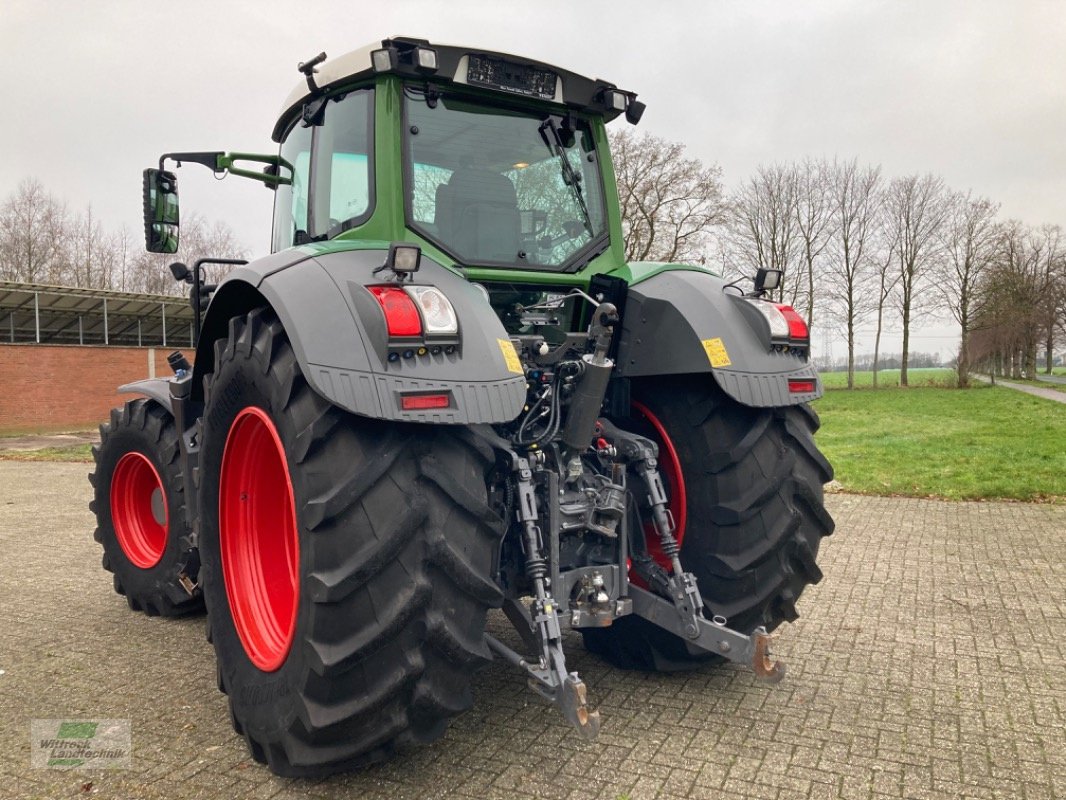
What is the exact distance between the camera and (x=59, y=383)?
25734mm

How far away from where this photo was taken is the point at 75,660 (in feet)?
13.5

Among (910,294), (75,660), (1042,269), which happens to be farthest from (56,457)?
(1042,269)

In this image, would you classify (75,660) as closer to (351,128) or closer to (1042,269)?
(351,128)

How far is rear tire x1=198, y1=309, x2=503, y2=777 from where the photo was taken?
2.46 metres

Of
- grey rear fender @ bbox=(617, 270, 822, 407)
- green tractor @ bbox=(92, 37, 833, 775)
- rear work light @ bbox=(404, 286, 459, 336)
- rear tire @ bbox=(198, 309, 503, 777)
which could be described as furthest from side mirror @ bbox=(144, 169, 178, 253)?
grey rear fender @ bbox=(617, 270, 822, 407)

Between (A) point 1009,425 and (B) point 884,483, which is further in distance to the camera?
(A) point 1009,425

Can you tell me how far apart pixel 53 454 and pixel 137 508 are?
13.4 m

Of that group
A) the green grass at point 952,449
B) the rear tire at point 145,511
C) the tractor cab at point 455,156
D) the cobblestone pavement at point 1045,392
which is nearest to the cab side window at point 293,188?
the tractor cab at point 455,156

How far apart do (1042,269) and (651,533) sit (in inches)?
1956

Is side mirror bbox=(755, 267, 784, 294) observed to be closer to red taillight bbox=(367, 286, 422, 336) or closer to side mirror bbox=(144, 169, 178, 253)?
red taillight bbox=(367, 286, 422, 336)

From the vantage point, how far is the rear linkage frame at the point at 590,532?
293 centimetres

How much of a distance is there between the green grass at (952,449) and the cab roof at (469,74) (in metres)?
7.40

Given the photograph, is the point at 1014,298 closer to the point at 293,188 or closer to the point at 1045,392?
the point at 1045,392

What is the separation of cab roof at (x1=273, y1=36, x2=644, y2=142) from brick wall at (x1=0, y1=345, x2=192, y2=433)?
22427 mm
